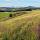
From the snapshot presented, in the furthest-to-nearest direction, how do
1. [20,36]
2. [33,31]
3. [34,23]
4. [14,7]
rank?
[14,7]
[34,23]
[33,31]
[20,36]

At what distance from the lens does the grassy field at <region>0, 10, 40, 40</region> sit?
424 centimetres

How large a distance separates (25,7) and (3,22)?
1092 mm

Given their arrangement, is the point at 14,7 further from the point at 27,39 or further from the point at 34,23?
the point at 27,39

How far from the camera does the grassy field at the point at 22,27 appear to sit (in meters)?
4.24

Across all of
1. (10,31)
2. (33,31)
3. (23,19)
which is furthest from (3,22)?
(33,31)

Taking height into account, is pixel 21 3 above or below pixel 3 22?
above

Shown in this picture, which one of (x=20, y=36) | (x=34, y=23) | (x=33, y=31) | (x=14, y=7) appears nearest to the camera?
(x=20, y=36)

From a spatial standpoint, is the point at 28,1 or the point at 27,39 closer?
the point at 27,39

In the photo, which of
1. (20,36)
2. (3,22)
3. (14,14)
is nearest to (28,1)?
(14,14)

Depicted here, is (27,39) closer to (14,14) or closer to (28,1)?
(14,14)

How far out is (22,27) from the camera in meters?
4.60

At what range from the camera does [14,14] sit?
16.6 ft

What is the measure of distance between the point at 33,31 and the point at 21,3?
4.32 feet

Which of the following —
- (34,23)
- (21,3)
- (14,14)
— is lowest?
(34,23)
